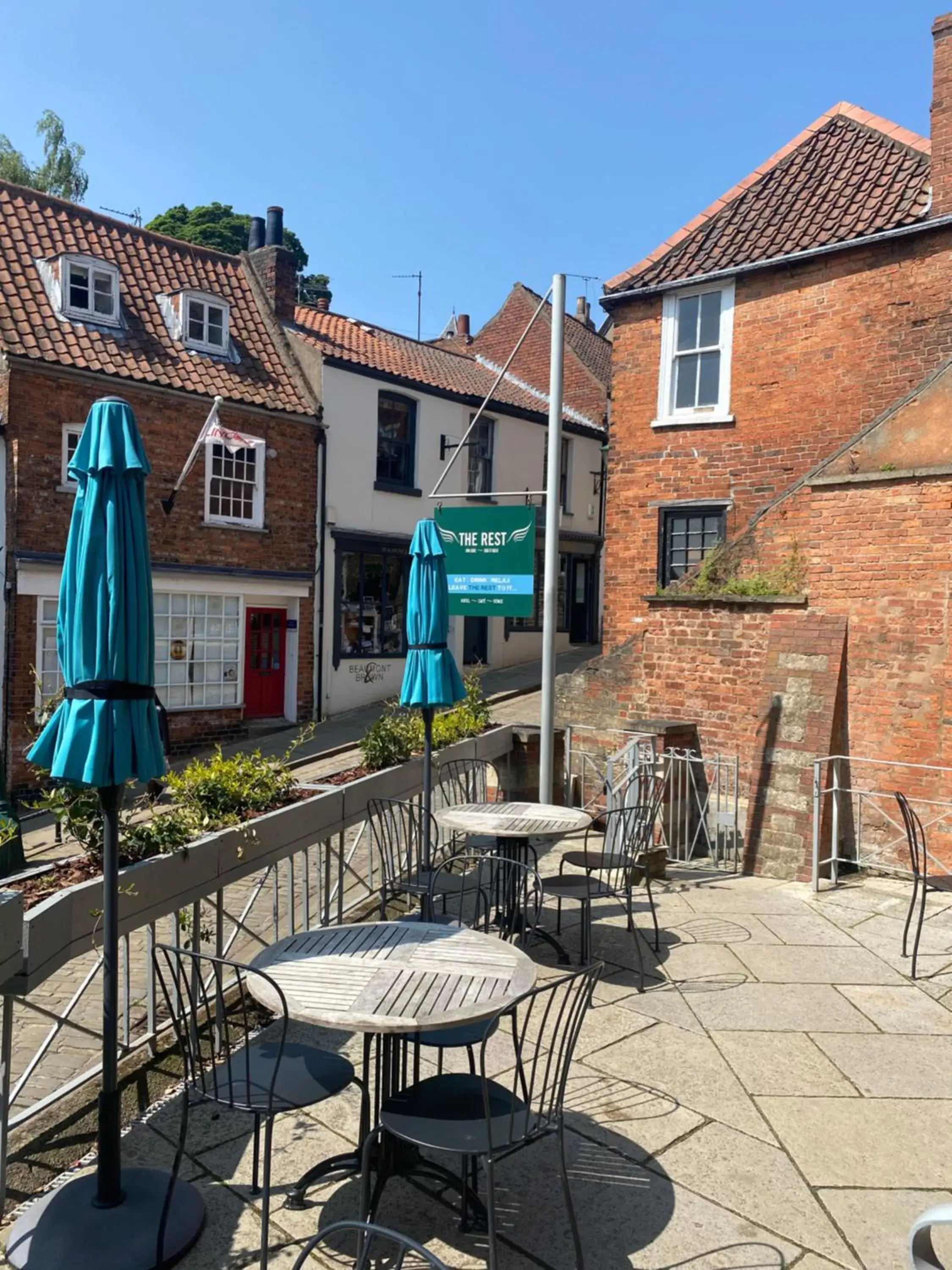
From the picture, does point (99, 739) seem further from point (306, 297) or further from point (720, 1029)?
point (306, 297)

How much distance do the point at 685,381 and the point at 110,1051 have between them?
36.8 feet

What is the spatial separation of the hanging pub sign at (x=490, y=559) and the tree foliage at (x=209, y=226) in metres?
30.3

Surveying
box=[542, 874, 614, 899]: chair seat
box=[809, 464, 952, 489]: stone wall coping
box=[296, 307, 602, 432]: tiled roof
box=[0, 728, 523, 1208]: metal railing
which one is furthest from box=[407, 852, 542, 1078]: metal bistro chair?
box=[296, 307, 602, 432]: tiled roof

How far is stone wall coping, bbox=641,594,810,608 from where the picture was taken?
8.54 metres

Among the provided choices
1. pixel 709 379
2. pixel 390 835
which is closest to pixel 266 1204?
pixel 390 835

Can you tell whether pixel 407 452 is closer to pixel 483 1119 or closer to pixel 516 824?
pixel 516 824

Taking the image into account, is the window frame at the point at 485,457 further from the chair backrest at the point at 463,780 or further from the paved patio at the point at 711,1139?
the paved patio at the point at 711,1139

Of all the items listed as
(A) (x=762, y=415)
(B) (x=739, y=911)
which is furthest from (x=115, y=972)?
(A) (x=762, y=415)

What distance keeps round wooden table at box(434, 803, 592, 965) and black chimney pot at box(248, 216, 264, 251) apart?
16.4 metres

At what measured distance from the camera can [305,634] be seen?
16.9m

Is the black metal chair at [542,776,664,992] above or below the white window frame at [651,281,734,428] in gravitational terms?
below

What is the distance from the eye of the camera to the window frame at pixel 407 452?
1817 centimetres

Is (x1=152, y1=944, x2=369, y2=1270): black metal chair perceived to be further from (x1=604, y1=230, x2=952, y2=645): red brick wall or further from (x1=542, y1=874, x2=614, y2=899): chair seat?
(x1=604, y1=230, x2=952, y2=645): red brick wall

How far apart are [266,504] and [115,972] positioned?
13810 mm
